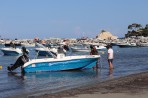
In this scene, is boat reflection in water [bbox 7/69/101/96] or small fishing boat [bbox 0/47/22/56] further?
small fishing boat [bbox 0/47/22/56]

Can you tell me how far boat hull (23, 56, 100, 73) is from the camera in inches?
937

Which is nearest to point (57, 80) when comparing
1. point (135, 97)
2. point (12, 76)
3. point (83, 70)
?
point (12, 76)

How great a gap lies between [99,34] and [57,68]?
161 metres

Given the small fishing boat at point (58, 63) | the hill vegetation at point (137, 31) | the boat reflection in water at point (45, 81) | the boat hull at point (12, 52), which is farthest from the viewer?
the hill vegetation at point (137, 31)

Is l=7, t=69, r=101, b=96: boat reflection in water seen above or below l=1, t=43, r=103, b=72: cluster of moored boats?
below

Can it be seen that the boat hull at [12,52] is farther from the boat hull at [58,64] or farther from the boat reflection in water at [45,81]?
the boat reflection in water at [45,81]

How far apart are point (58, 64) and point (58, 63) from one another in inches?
3.3

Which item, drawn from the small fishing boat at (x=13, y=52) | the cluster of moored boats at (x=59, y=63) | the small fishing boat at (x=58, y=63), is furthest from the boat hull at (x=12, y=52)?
the small fishing boat at (x=58, y=63)

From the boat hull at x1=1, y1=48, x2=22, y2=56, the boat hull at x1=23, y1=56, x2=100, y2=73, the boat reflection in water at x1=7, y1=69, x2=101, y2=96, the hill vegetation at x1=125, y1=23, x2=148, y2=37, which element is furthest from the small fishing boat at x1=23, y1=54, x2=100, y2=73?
the hill vegetation at x1=125, y1=23, x2=148, y2=37

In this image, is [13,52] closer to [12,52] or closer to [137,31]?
[12,52]

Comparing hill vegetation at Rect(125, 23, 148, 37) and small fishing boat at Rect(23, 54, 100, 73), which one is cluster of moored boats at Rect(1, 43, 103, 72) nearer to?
small fishing boat at Rect(23, 54, 100, 73)

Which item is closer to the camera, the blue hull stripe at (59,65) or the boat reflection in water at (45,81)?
the boat reflection in water at (45,81)

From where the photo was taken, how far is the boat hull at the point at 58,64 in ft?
78.1

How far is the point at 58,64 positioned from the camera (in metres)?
24.5
